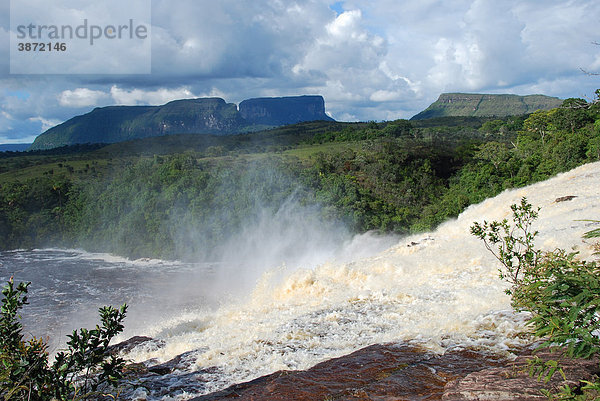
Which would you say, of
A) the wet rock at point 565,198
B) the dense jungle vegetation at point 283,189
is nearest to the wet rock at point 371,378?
the wet rock at point 565,198

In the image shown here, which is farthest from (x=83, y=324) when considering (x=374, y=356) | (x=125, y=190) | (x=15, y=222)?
(x=15, y=222)

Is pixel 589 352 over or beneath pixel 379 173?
beneath

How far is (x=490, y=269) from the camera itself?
38.9ft

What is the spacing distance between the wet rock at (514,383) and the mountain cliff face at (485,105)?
407ft

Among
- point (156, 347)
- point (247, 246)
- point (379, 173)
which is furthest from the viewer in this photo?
point (379, 173)

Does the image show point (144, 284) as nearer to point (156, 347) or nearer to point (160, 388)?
point (156, 347)

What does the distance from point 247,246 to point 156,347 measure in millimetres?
23266

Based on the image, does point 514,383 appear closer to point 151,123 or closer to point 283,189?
point 283,189

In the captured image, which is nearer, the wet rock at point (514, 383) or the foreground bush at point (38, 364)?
the foreground bush at point (38, 364)

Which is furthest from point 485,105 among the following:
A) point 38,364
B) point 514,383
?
point 38,364

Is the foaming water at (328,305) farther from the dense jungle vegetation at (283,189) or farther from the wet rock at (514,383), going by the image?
the dense jungle vegetation at (283,189)

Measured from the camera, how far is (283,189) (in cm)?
3641

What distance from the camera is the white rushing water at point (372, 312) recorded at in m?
8.34

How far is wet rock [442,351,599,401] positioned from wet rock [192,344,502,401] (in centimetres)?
44
